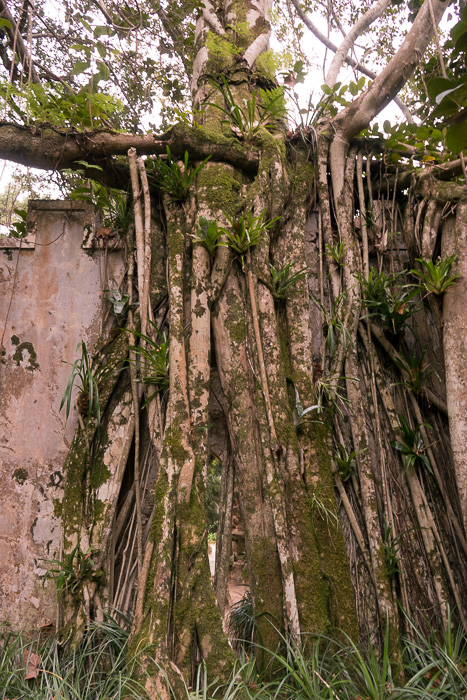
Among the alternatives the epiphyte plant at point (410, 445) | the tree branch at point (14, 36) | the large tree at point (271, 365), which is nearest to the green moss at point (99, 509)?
the large tree at point (271, 365)

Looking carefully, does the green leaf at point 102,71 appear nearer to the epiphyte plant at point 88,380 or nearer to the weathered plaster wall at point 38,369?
the weathered plaster wall at point 38,369

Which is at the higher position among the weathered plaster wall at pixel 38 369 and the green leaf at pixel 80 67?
the green leaf at pixel 80 67

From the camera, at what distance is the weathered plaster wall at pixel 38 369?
2.73m

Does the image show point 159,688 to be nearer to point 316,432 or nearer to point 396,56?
point 316,432

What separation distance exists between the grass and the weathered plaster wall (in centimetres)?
41

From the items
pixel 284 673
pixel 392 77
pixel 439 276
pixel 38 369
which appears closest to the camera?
pixel 284 673

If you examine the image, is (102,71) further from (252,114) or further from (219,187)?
(219,187)

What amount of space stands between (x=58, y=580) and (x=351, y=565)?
1.47 metres

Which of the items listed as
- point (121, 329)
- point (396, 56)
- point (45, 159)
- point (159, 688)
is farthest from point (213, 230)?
point (159, 688)

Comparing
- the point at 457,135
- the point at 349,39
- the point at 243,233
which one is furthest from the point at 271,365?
the point at 349,39

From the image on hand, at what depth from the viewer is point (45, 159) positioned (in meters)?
2.93

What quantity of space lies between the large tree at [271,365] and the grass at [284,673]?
94 mm

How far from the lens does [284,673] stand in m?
2.05

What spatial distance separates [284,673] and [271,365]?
1.43 metres
